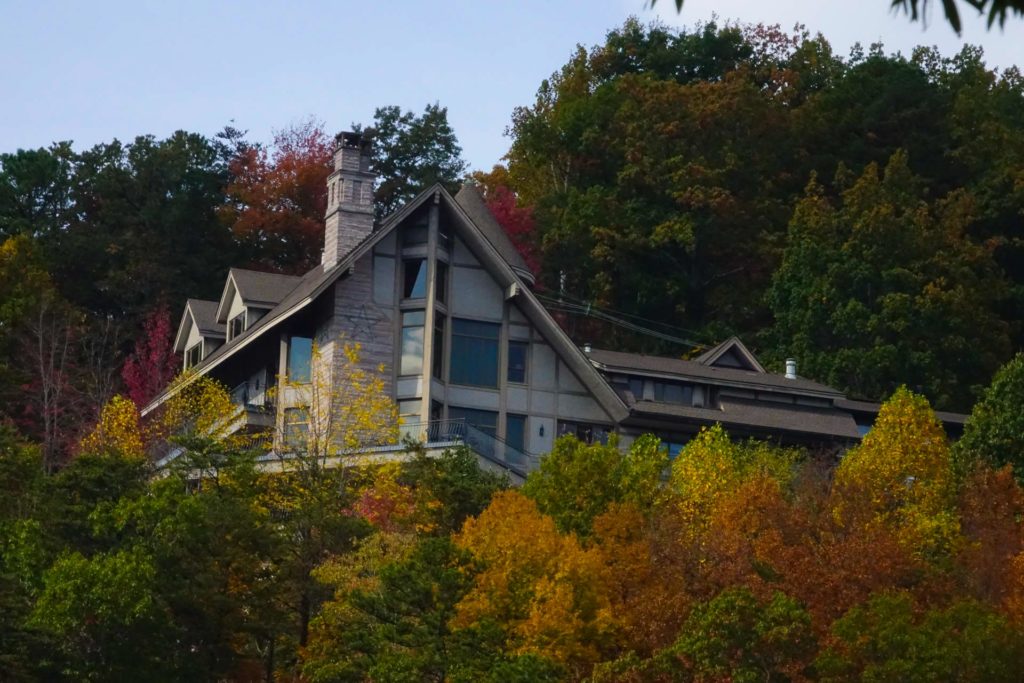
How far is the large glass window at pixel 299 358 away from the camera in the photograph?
57.8 m

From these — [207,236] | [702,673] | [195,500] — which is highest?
[207,236]

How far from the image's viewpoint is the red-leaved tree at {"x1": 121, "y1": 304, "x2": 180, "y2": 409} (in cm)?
6856

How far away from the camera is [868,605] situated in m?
37.7

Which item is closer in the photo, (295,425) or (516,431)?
(295,425)

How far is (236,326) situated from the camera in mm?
62938

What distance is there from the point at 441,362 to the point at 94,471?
56.5ft

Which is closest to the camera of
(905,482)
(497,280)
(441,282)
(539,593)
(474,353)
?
(539,593)

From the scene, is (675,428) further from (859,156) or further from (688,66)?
(688,66)

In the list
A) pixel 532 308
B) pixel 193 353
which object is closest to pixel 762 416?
pixel 532 308

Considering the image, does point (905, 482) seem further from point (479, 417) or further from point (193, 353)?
point (193, 353)

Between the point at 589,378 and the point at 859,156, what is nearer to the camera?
the point at 589,378

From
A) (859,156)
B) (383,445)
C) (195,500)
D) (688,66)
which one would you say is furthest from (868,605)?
(688,66)

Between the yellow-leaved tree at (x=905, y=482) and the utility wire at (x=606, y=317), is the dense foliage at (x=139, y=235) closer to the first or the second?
the utility wire at (x=606, y=317)

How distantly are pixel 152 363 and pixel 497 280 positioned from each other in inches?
643
